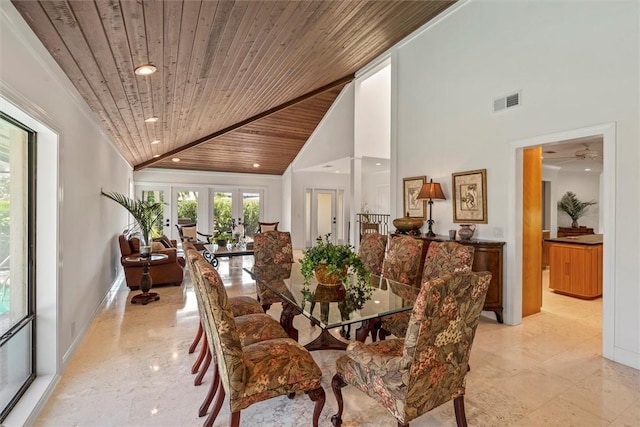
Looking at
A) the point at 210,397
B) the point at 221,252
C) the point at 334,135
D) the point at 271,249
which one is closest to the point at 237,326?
the point at 210,397

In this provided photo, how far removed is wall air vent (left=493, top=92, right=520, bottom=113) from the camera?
141 inches

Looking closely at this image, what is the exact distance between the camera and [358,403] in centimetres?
218

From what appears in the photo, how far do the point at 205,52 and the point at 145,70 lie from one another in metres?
0.50

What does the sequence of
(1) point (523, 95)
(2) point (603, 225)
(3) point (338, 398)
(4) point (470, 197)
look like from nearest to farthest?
(3) point (338, 398) → (2) point (603, 225) → (1) point (523, 95) → (4) point (470, 197)

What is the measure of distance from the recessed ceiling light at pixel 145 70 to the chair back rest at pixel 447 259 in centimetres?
281

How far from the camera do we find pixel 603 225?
3.18 metres

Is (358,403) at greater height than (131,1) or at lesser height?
lesser

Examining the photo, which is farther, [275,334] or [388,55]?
[388,55]

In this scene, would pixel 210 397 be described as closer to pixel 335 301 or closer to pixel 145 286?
pixel 335 301

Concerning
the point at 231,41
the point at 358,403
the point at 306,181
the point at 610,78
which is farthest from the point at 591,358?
the point at 306,181

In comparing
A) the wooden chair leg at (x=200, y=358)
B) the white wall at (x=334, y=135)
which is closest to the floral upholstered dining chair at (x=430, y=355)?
the wooden chair leg at (x=200, y=358)

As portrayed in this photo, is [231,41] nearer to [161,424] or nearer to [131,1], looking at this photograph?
[131,1]

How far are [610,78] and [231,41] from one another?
10.9 ft

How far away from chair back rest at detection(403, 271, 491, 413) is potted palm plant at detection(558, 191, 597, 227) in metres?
8.68
